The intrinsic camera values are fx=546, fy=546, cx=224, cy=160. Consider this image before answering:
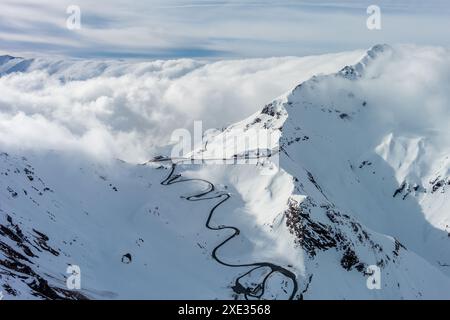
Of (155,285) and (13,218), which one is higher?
(13,218)
